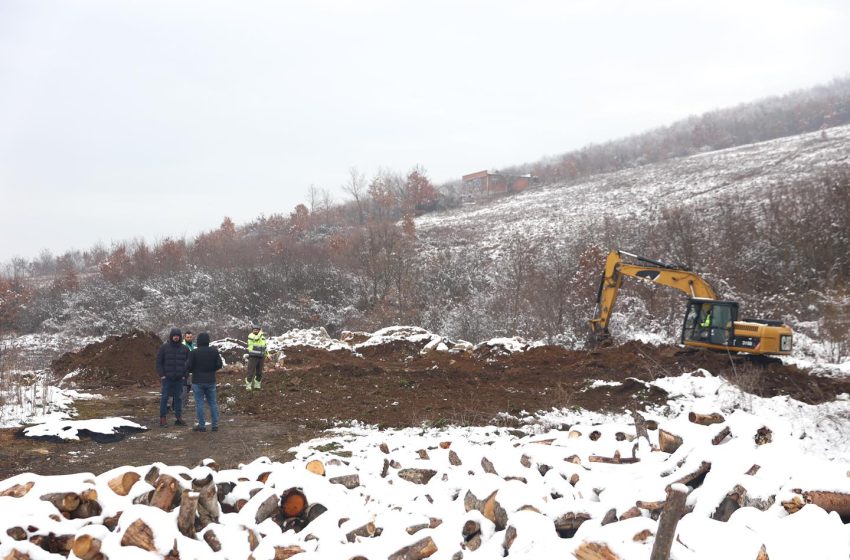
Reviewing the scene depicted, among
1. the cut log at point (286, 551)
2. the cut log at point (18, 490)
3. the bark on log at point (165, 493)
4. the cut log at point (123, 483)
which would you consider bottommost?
the cut log at point (286, 551)

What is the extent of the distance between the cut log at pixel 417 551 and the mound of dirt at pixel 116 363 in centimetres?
1264

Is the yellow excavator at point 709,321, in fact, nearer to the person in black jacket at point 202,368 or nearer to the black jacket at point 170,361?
the person in black jacket at point 202,368

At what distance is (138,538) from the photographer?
4.10m

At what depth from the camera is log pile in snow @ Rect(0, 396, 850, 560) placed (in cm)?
373

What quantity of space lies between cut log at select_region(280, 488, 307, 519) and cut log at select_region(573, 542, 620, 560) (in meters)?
2.19

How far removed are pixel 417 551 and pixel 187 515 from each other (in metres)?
1.73

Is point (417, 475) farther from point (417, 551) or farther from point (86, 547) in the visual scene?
point (86, 547)

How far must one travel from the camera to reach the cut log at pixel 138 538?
13.4 feet

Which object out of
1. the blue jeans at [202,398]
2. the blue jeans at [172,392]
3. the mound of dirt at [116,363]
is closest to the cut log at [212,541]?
the blue jeans at [202,398]

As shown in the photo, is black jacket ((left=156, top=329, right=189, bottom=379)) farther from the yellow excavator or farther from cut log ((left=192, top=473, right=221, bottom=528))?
the yellow excavator

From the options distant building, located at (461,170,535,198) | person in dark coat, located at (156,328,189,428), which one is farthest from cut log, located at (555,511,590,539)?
distant building, located at (461,170,535,198)

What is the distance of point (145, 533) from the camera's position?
411 cm

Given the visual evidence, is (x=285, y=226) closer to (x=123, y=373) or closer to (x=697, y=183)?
(x=697, y=183)

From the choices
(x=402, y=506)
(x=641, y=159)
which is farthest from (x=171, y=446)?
(x=641, y=159)
